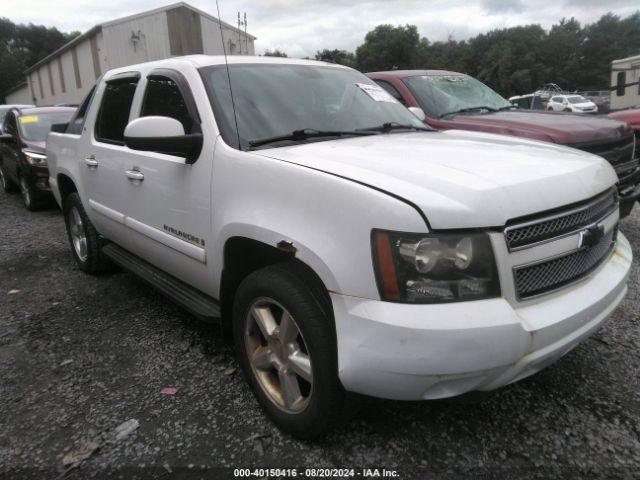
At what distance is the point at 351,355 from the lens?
72.8 inches

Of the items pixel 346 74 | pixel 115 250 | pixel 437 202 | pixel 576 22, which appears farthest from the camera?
pixel 576 22

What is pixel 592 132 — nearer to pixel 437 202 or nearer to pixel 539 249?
pixel 539 249

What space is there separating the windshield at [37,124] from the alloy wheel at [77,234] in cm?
418

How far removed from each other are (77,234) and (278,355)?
10.9ft

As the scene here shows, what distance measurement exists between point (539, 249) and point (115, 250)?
3.32m

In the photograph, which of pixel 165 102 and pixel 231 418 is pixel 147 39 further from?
pixel 231 418

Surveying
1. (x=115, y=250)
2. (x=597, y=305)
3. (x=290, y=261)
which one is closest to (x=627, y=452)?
(x=597, y=305)

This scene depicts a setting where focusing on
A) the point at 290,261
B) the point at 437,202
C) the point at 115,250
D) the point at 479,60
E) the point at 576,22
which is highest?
the point at 576,22

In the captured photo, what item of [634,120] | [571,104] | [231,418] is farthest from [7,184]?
[571,104]

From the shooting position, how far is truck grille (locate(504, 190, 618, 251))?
1.86m

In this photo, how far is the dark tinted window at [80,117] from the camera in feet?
14.4

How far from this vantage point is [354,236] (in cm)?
184

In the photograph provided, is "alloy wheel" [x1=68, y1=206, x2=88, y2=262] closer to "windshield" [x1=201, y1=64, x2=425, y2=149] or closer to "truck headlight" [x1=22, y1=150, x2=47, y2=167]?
"windshield" [x1=201, y1=64, x2=425, y2=149]

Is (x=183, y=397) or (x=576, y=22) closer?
(x=183, y=397)
